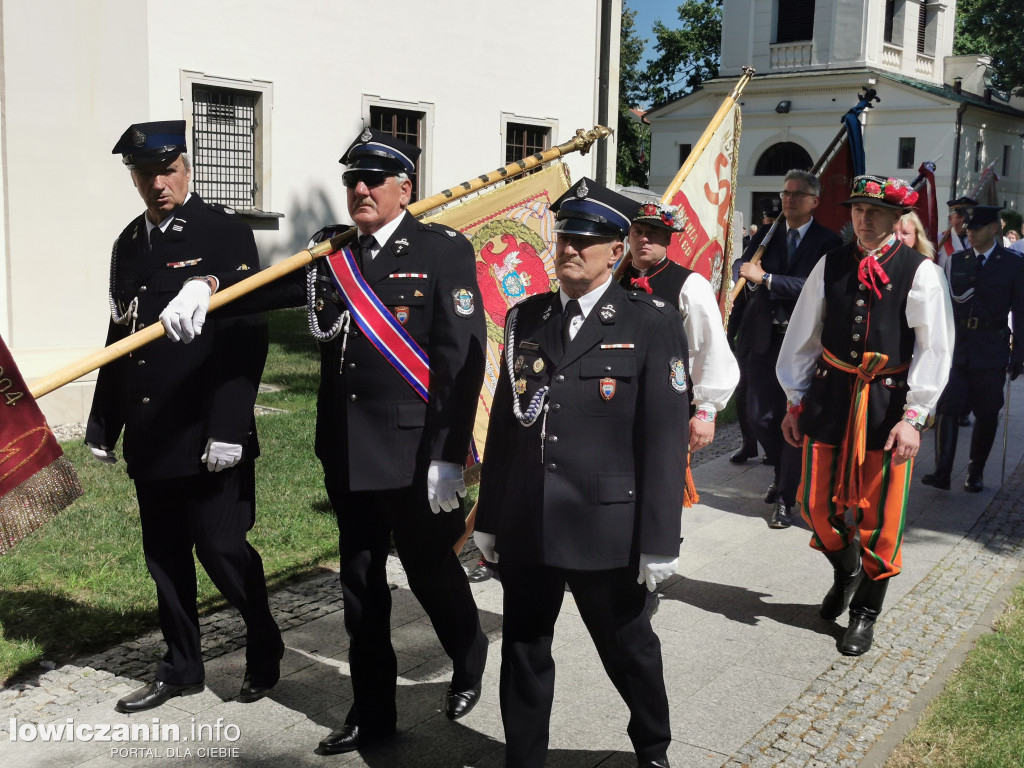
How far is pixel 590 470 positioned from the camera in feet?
11.7

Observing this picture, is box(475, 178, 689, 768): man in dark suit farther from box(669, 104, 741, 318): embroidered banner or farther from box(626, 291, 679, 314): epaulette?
box(669, 104, 741, 318): embroidered banner

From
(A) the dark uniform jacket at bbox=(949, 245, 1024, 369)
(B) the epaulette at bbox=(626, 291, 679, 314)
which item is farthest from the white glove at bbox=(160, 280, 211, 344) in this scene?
(A) the dark uniform jacket at bbox=(949, 245, 1024, 369)

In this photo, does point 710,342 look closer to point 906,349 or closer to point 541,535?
point 906,349

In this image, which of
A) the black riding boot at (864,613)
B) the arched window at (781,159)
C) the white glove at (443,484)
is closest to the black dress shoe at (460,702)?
the white glove at (443,484)

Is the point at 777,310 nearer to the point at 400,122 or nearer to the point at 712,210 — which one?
the point at 712,210

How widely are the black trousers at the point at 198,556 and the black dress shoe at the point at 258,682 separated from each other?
0.10 feet

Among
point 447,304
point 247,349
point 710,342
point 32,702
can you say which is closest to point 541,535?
point 447,304

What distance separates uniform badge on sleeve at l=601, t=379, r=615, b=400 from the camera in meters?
3.56

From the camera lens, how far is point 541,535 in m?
3.57

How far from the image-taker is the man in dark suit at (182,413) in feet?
14.2

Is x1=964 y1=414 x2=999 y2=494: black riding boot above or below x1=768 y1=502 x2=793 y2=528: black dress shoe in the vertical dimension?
above

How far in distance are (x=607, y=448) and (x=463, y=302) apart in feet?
2.74

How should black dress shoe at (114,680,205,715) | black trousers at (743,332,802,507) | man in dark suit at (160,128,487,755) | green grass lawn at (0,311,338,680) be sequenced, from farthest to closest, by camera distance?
black trousers at (743,332,802,507), green grass lawn at (0,311,338,680), black dress shoe at (114,680,205,715), man in dark suit at (160,128,487,755)

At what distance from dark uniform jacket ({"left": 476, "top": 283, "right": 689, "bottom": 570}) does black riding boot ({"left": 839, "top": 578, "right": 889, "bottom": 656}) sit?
2171 millimetres
